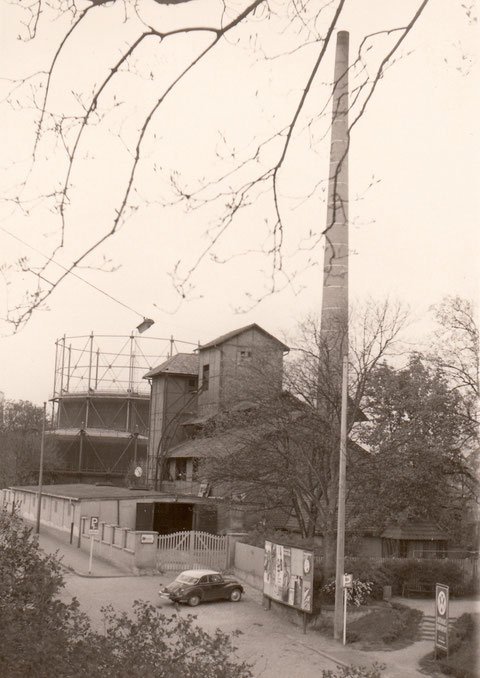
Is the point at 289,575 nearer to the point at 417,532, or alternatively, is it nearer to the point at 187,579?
the point at 187,579

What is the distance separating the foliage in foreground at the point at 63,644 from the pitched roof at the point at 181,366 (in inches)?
1564

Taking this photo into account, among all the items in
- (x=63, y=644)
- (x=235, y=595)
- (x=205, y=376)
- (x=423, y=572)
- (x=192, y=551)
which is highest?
(x=205, y=376)

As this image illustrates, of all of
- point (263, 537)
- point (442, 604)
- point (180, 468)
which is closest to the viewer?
point (442, 604)

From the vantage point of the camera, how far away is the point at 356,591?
25.5 m

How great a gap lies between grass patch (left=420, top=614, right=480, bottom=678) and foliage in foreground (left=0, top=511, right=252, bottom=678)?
10.8 meters

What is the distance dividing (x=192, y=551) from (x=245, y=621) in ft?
26.8

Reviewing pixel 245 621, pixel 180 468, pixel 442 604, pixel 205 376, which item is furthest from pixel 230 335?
pixel 442 604

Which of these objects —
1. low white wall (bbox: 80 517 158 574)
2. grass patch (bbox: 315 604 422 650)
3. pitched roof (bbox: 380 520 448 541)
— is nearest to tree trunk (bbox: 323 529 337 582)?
grass patch (bbox: 315 604 422 650)

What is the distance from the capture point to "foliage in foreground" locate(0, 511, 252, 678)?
8.24m

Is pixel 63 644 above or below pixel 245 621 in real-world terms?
above

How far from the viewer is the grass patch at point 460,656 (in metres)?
18.6

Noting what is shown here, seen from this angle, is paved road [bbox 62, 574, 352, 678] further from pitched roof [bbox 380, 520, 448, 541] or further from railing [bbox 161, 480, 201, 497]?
railing [bbox 161, 480, 201, 497]

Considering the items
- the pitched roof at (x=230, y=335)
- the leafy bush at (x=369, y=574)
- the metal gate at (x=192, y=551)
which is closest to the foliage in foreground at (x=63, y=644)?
the leafy bush at (x=369, y=574)

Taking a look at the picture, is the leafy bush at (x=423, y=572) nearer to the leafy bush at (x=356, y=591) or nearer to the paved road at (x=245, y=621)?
the leafy bush at (x=356, y=591)
